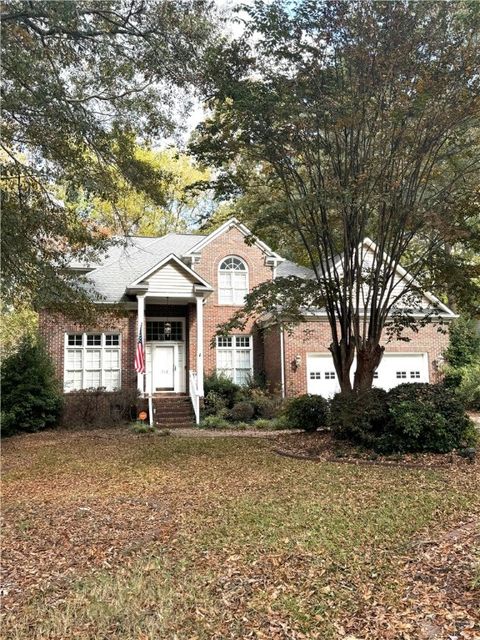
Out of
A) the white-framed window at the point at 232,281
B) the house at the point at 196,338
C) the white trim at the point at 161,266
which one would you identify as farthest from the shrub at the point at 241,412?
the white-framed window at the point at 232,281

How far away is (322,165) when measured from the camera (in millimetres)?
10602

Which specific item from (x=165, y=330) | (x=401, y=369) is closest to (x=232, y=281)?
(x=165, y=330)

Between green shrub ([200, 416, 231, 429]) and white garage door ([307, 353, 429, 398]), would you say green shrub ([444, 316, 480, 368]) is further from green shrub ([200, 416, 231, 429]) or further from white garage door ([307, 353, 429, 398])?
green shrub ([200, 416, 231, 429])

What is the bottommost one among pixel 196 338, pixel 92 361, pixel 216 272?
pixel 92 361

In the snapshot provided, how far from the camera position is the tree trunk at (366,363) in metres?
10.8

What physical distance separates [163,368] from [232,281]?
4.28 m

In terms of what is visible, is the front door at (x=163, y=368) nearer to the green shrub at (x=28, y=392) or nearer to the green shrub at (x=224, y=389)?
the green shrub at (x=224, y=389)

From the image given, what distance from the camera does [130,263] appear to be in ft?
66.4

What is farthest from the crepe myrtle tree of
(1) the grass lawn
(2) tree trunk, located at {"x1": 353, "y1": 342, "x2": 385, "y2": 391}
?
(1) the grass lawn

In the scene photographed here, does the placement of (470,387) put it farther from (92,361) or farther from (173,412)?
(92,361)

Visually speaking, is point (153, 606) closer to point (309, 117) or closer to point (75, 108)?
point (75, 108)

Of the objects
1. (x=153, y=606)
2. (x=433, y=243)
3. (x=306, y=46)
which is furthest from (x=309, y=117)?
(x=153, y=606)

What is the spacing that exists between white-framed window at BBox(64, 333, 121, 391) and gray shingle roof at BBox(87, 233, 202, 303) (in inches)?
63.4

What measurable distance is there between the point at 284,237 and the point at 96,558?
372 inches
